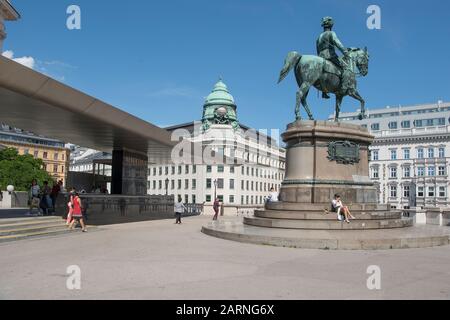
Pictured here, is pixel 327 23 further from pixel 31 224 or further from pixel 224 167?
pixel 224 167

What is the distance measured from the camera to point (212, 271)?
9516 mm

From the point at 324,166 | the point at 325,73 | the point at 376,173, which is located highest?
the point at 325,73

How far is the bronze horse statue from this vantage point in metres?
19.9

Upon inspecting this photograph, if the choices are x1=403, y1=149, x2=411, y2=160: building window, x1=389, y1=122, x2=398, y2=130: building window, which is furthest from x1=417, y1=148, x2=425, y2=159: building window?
x1=389, y1=122, x2=398, y2=130: building window

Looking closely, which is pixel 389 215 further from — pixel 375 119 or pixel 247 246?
pixel 375 119

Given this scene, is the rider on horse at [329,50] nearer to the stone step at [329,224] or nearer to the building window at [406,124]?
the stone step at [329,224]

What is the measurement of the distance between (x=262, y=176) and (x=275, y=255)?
99428 mm

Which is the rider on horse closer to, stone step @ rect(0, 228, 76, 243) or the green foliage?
stone step @ rect(0, 228, 76, 243)

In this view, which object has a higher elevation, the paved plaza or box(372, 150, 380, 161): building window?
box(372, 150, 380, 161): building window

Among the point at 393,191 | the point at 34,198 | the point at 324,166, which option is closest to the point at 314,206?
the point at 324,166

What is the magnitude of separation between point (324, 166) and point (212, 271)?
34.8ft

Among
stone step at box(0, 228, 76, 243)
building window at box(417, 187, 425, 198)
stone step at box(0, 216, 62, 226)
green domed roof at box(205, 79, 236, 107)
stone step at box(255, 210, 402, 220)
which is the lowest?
stone step at box(0, 228, 76, 243)

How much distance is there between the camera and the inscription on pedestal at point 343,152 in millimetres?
18969

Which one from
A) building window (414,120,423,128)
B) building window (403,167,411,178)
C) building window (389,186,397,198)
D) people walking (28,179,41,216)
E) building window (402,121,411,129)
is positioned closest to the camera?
people walking (28,179,41,216)
